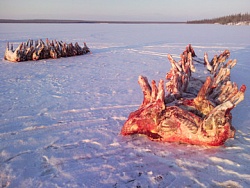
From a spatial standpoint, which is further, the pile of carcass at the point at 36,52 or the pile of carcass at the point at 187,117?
the pile of carcass at the point at 36,52

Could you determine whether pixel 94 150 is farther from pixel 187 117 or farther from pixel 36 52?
pixel 36 52

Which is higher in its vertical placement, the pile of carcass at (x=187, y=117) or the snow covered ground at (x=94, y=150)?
the pile of carcass at (x=187, y=117)

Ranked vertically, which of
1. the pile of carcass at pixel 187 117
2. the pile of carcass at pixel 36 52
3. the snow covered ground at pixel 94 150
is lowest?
the snow covered ground at pixel 94 150

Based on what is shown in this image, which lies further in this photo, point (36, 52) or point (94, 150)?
point (36, 52)

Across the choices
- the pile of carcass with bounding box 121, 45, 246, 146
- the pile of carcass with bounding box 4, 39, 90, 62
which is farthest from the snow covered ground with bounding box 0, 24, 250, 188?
the pile of carcass with bounding box 4, 39, 90, 62

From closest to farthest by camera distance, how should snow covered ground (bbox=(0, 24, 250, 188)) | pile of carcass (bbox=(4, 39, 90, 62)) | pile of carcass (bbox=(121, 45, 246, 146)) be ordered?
snow covered ground (bbox=(0, 24, 250, 188)) → pile of carcass (bbox=(121, 45, 246, 146)) → pile of carcass (bbox=(4, 39, 90, 62))

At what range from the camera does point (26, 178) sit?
7.75 ft

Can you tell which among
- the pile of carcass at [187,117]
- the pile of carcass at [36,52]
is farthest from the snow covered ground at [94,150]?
the pile of carcass at [36,52]

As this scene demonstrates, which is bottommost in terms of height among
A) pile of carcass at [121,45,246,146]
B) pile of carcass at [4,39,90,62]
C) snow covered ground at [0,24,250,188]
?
snow covered ground at [0,24,250,188]

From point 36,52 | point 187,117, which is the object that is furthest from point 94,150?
point 36,52

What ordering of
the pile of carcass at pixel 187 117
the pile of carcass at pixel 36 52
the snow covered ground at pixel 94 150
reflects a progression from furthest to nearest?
the pile of carcass at pixel 36 52, the pile of carcass at pixel 187 117, the snow covered ground at pixel 94 150

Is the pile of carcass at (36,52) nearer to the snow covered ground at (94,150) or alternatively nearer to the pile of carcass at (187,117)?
the snow covered ground at (94,150)

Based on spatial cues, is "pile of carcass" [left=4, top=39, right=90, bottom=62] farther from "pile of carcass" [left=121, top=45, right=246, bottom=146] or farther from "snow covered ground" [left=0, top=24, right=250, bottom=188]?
"pile of carcass" [left=121, top=45, right=246, bottom=146]

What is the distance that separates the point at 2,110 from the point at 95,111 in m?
1.52
